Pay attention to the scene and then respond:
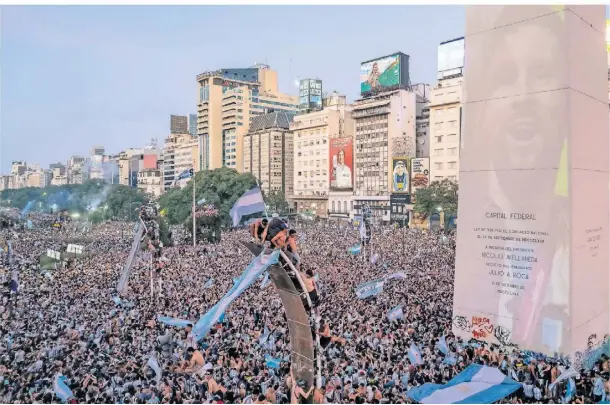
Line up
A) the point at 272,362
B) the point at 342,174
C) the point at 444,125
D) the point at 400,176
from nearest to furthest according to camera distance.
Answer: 1. the point at 272,362
2. the point at 444,125
3. the point at 400,176
4. the point at 342,174

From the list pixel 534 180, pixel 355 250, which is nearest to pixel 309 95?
pixel 355 250

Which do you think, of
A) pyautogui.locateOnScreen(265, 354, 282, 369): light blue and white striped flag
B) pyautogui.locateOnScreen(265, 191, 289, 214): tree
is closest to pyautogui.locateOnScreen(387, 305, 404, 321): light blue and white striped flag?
pyautogui.locateOnScreen(265, 354, 282, 369): light blue and white striped flag

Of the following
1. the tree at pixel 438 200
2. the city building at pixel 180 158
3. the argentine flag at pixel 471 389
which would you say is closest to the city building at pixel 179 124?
the city building at pixel 180 158

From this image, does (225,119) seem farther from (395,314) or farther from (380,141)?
(395,314)

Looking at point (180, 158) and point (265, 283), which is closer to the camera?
point (265, 283)

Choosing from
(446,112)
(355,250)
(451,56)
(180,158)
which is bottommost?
(355,250)

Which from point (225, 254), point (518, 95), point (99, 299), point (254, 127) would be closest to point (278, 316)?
point (99, 299)

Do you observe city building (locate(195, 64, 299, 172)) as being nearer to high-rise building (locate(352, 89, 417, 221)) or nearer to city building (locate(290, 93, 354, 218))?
city building (locate(290, 93, 354, 218))
